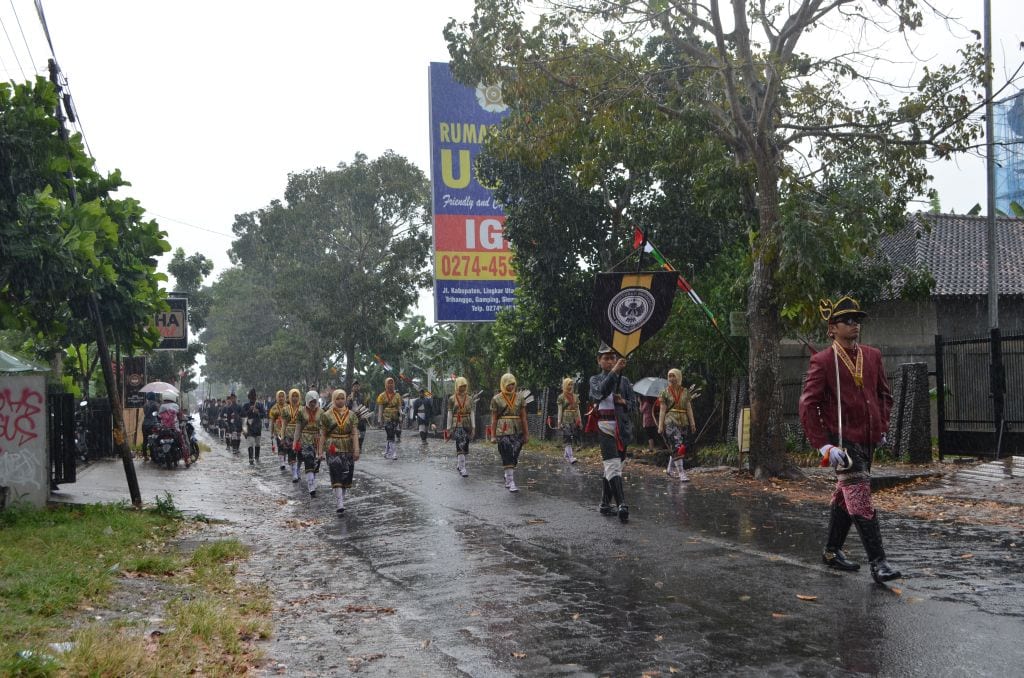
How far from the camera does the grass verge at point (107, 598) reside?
19.1ft

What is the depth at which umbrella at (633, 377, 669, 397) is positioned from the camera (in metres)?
23.5

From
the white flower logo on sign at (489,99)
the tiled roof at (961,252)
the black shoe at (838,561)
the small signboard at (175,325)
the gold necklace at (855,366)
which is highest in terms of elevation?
the white flower logo on sign at (489,99)

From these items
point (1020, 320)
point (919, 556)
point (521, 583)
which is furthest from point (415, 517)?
point (1020, 320)

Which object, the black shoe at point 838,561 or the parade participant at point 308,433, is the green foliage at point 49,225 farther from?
the black shoe at point 838,561

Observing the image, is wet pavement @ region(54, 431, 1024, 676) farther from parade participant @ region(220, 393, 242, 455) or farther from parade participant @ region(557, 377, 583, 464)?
parade participant @ region(220, 393, 242, 455)

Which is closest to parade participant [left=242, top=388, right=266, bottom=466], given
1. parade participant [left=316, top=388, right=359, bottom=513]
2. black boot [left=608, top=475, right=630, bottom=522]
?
parade participant [left=316, top=388, right=359, bottom=513]

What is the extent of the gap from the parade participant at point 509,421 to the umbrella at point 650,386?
7.21 metres

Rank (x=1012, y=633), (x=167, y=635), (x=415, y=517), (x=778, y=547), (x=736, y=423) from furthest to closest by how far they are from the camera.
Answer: (x=736, y=423)
(x=415, y=517)
(x=778, y=547)
(x=167, y=635)
(x=1012, y=633)

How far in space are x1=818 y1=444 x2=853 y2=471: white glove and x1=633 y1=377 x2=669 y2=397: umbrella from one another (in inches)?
621

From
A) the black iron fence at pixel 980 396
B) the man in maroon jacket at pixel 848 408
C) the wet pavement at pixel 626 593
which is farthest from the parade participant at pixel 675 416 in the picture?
the man in maroon jacket at pixel 848 408

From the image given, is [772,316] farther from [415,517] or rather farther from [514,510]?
[415,517]

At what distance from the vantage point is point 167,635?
6660 mm

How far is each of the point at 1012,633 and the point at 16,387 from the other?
38.9 ft

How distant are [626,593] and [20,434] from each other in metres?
9.20
